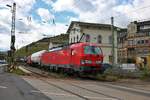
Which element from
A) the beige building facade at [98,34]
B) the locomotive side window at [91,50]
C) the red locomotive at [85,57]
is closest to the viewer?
the red locomotive at [85,57]

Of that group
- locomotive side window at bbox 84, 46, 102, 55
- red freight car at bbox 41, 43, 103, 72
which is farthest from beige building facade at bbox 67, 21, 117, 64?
locomotive side window at bbox 84, 46, 102, 55

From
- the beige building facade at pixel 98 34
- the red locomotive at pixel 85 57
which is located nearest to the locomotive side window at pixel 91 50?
the red locomotive at pixel 85 57

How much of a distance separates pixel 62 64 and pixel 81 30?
36.3 metres

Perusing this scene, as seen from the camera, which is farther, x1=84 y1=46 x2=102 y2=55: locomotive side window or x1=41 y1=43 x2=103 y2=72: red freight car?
x1=84 y1=46 x2=102 y2=55: locomotive side window

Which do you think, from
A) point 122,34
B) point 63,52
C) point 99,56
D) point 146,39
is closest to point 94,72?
point 99,56

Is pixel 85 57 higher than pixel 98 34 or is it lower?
lower

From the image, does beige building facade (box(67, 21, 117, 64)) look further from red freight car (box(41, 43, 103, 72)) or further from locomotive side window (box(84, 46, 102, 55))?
locomotive side window (box(84, 46, 102, 55))

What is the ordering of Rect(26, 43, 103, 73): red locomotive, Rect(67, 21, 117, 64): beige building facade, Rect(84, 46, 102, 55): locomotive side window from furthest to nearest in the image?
Rect(67, 21, 117, 64): beige building facade < Rect(84, 46, 102, 55): locomotive side window < Rect(26, 43, 103, 73): red locomotive

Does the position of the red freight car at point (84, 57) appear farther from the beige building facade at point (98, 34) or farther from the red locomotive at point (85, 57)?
the beige building facade at point (98, 34)

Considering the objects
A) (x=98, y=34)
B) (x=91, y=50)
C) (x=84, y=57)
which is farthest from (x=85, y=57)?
(x=98, y=34)

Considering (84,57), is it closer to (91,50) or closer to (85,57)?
(85,57)

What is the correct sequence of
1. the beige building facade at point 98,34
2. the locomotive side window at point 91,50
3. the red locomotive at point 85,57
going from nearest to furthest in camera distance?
the red locomotive at point 85,57
the locomotive side window at point 91,50
the beige building facade at point 98,34

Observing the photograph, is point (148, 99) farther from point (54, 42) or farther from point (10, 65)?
point (54, 42)

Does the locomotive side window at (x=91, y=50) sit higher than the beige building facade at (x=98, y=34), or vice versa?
the beige building facade at (x=98, y=34)
